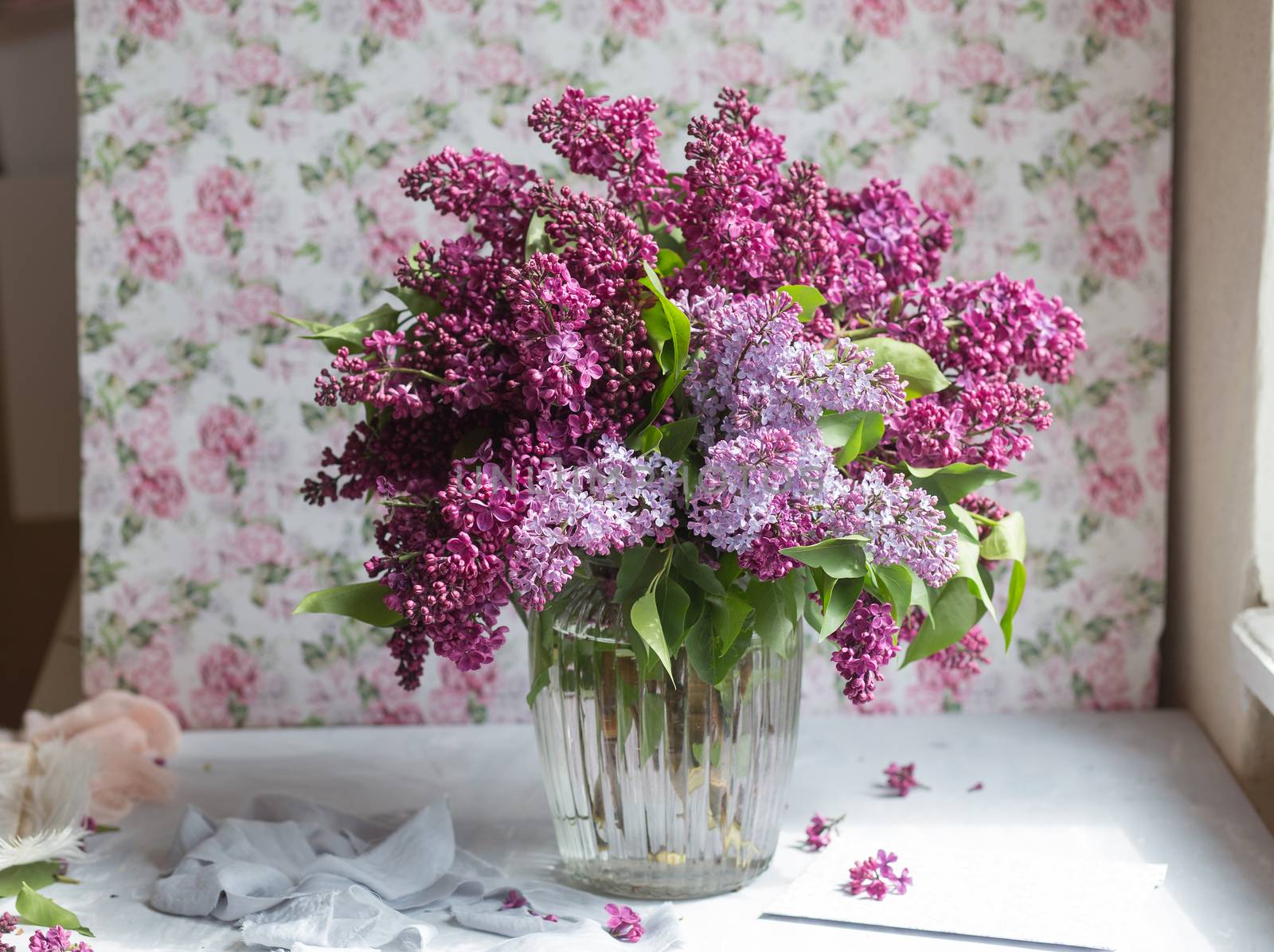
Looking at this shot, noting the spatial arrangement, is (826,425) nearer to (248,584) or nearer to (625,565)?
(625,565)

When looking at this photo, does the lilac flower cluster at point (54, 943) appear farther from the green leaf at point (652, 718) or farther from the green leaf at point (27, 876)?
the green leaf at point (652, 718)

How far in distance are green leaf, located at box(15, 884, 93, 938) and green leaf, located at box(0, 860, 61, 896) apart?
0.17 feet

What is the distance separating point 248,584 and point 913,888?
83 centimetres

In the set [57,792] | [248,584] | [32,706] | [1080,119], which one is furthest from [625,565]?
[32,706]

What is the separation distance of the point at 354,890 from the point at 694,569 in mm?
375

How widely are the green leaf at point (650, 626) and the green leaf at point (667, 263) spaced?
0.81ft

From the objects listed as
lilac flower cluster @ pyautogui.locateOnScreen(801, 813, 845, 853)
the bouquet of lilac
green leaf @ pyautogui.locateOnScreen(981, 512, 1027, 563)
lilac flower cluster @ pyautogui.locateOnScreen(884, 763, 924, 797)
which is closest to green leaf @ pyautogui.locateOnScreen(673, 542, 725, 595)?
the bouquet of lilac

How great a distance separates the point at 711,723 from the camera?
95cm

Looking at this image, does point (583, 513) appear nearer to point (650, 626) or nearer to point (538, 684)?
point (650, 626)

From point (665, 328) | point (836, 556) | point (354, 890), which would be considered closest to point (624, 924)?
point (354, 890)

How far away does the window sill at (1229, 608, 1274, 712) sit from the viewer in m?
1.09

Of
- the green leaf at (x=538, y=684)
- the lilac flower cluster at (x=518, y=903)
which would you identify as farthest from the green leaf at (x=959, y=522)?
the lilac flower cluster at (x=518, y=903)

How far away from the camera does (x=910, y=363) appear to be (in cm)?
91

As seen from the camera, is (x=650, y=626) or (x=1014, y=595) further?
(x=1014, y=595)
